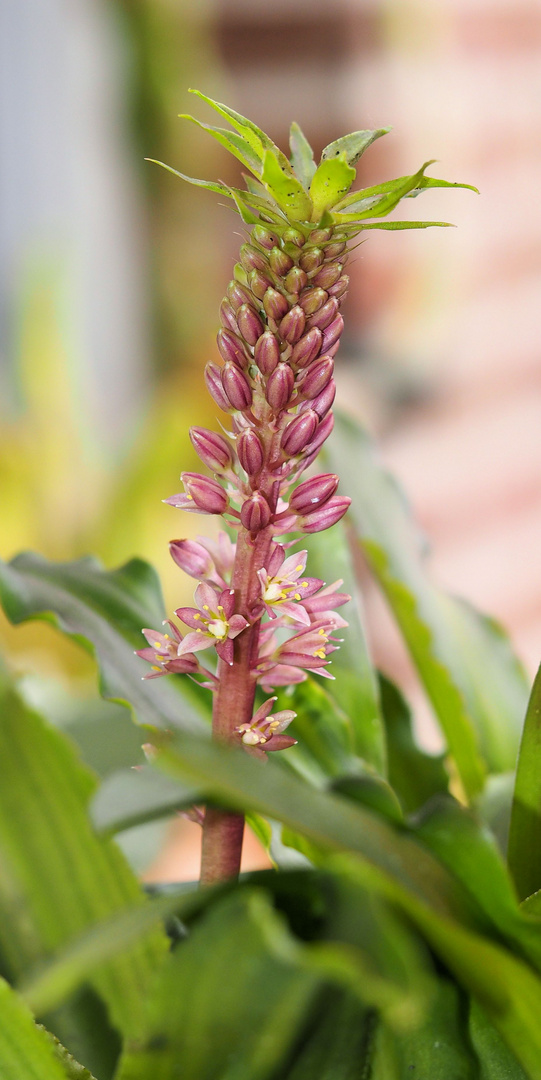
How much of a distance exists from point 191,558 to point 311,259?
70mm

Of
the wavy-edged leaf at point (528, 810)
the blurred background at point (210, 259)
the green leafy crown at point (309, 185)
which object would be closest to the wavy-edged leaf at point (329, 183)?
the green leafy crown at point (309, 185)

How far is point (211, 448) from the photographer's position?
A: 0.21m

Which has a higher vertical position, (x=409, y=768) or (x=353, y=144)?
(x=353, y=144)

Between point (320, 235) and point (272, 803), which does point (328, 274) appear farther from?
point (272, 803)

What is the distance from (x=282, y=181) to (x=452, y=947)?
136 mm

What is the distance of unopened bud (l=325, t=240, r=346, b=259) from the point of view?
198mm

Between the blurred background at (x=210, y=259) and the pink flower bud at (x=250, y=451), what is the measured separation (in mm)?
921

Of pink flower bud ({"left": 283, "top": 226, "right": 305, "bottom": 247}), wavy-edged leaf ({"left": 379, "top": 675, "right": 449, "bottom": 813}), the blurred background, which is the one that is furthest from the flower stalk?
the blurred background

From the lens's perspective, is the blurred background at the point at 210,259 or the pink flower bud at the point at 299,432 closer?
the pink flower bud at the point at 299,432

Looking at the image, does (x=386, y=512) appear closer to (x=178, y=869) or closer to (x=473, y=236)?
(x=178, y=869)

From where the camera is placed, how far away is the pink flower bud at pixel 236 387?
20 cm

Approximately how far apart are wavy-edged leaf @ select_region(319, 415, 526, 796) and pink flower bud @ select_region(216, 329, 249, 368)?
0.11 metres

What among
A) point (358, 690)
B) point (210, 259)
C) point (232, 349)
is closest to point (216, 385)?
point (232, 349)

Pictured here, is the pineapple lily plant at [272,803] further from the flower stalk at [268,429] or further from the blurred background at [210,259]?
the blurred background at [210,259]
